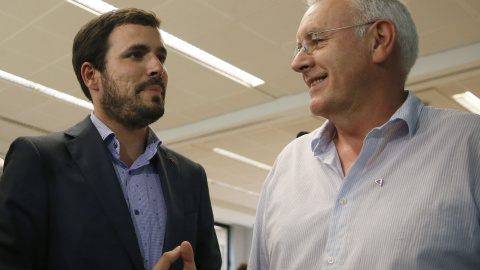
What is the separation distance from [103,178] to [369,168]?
723 millimetres

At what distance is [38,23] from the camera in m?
4.61

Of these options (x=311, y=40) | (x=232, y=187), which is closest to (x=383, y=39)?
(x=311, y=40)

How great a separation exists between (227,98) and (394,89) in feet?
16.1

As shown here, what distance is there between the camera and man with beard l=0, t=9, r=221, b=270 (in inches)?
47.4

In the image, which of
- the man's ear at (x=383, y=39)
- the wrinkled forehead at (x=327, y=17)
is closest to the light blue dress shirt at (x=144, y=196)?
the wrinkled forehead at (x=327, y=17)

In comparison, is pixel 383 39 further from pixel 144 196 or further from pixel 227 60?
pixel 227 60

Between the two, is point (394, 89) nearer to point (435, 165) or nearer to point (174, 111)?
point (435, 165)

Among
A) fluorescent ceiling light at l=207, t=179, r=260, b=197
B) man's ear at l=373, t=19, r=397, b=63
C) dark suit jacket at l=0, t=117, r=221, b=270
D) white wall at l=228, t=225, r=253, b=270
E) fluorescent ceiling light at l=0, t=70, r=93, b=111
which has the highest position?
man's ear at l=373, t=19, r=397, b=63

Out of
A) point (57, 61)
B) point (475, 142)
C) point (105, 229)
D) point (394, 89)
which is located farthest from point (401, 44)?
point (57, 61)

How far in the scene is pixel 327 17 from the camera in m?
1.54

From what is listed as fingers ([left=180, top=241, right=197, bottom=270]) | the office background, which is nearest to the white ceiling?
the office background

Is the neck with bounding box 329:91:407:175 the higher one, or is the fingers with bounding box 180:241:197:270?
the neck with bounding box 329:91:407:175

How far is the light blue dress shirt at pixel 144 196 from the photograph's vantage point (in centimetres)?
135

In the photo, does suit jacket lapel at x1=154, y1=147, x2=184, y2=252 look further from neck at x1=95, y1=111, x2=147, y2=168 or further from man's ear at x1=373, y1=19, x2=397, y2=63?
man's ear at x1=373, y1=19, x2=397, y2=63
